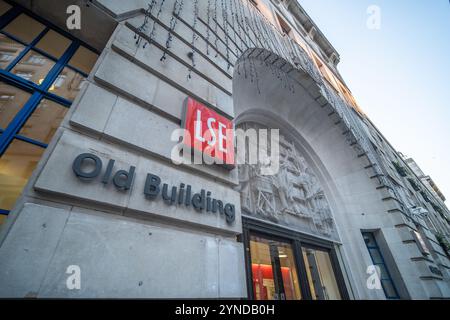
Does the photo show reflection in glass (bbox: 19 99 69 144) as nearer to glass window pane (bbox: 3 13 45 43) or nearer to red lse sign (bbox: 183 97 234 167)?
glass window pane (bbox: 3 13 45 43)

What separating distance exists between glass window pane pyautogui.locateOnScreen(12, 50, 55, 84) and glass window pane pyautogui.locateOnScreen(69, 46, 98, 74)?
0.31 meters

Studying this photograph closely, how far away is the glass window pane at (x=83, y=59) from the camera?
2.88 meters

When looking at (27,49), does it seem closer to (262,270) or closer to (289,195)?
(262,270)

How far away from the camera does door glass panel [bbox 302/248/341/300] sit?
5.48 meters

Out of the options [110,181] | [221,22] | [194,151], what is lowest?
[110,181]

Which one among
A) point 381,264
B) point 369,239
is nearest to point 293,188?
point 369,239

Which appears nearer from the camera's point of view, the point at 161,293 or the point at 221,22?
the point at 161,293

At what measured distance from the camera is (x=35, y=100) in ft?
7.40

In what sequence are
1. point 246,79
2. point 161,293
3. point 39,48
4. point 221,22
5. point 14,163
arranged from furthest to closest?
point 246,79
point 221,22
point 39,48
point 14,163
point 161,293

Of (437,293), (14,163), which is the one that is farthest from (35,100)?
(437,293)

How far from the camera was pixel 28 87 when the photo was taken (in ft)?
7.43

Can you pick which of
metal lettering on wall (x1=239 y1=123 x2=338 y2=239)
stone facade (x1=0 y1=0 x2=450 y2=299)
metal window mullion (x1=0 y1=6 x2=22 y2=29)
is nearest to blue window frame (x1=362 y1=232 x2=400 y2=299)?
stone facade (x1=0 y1=0 x2=450 y2=299)
